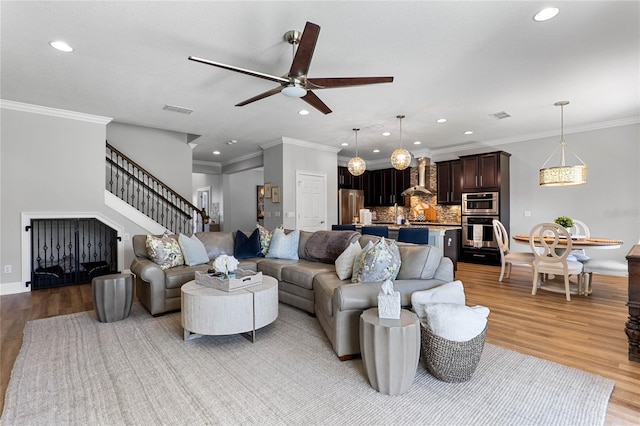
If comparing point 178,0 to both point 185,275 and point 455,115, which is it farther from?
point 455,115

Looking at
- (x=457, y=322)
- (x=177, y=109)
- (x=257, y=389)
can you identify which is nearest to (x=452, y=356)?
(x=457, y=322)

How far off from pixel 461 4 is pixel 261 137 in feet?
15.8

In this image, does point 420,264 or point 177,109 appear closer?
point 420,264

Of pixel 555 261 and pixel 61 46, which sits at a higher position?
pixel 61 46

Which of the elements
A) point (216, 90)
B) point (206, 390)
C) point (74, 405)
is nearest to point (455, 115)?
point (216, 90)

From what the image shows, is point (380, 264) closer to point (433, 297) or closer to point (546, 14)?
point (433, 297)

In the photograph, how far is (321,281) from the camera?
314cm

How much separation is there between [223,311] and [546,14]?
11.7 ft

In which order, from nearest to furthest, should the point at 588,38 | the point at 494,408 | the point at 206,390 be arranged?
1. the point at 494,408
2. the point at 206,390
3. the point at 588,38

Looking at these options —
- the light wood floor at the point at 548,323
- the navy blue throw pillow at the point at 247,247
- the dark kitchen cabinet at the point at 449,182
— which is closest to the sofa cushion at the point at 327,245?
the navy blue throw pillow at the point at 247,247

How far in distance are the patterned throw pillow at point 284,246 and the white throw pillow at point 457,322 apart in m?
2.54

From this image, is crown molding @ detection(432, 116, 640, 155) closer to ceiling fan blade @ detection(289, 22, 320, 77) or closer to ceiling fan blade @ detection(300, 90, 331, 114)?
ceiling fan blade @ detection(300, 90, 331, 114)

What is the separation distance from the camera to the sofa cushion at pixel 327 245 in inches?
157

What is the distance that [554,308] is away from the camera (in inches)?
148
